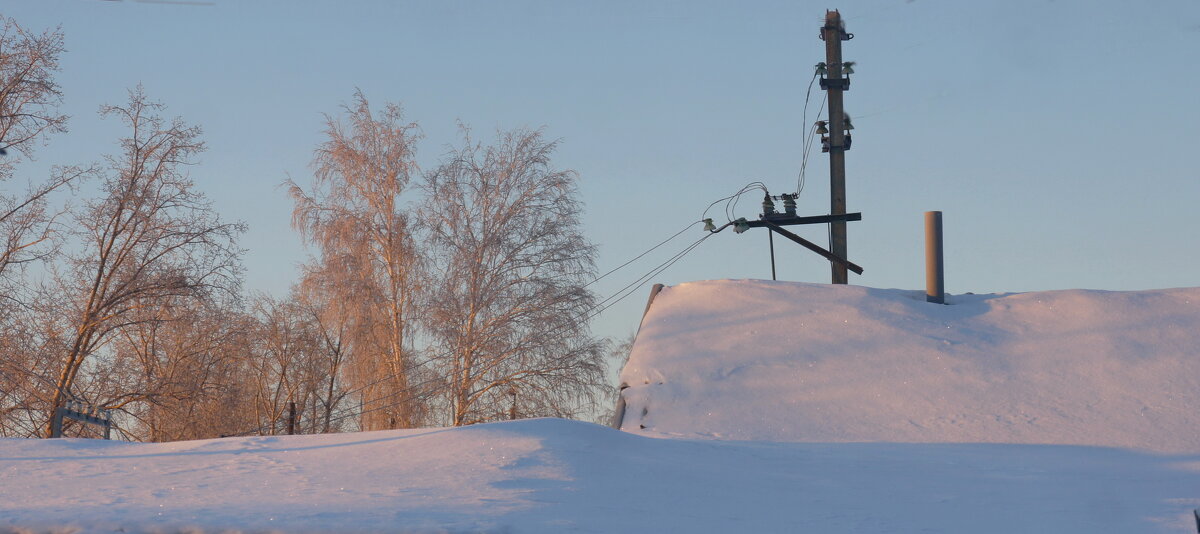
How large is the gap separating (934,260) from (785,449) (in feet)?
13.4

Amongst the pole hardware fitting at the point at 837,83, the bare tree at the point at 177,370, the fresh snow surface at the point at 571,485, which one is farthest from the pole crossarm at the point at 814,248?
the bare tree at the point at 177,370

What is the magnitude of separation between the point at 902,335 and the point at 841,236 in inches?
200

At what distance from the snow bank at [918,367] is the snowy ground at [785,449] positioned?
1.0 inches

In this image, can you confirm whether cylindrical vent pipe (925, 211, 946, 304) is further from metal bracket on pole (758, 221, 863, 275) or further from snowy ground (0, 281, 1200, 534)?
metal bracket on pole (758, 221, 863, 275)

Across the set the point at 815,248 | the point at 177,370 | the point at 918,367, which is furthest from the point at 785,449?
the point at 177,370

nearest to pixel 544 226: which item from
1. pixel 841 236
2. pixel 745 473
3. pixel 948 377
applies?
pixel 841 236

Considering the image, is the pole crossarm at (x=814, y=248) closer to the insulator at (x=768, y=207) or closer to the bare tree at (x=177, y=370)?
the insulator at (x=768, y=207)

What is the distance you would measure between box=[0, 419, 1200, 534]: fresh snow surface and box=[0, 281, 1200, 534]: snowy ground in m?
0.02

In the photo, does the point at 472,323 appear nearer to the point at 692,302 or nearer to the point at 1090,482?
the point at 692,302

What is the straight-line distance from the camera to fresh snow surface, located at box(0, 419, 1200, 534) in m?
5.73

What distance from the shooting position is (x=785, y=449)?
811 cm

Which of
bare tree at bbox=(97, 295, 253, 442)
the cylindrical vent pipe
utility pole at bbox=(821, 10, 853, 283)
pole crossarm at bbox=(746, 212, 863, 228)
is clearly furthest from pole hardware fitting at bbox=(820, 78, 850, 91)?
bare tree at bbox=(97, 295, 253, 442)

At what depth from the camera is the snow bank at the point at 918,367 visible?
28.1ft

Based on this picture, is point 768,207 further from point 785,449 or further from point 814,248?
point 785,449
